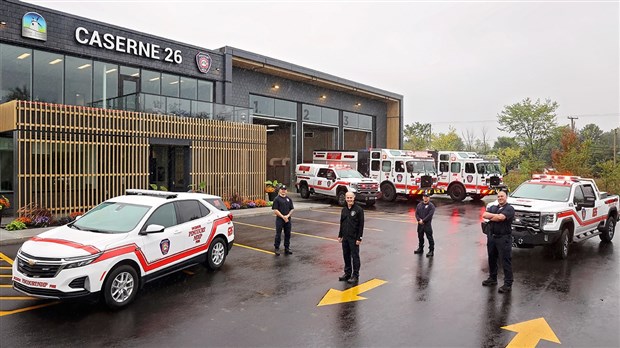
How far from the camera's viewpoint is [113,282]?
6527 mm

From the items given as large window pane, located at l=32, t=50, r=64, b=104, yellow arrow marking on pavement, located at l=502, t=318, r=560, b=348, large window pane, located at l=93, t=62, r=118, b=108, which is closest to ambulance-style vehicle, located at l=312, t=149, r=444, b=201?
large window pane, located at l=93, t=62, r=118, b=108

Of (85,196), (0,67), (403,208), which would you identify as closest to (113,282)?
(85,196)

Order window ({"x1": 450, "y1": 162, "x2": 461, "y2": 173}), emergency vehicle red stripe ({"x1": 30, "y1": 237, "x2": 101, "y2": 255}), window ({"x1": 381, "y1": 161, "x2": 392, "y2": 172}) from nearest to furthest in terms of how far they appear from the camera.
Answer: emergency vehicle red stripe ({"x1": 30, "y1": 237, "x2": 101, "y2": 255}), window ({"x1": 381, "y1": 161, "x2": 392, "y2": 172}), window ({"x1": 450, "y1": 162, "x2": 461, "y2": 173})

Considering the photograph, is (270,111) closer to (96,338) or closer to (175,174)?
(175,174)

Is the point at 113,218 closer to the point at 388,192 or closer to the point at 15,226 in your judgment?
the point at 15,226

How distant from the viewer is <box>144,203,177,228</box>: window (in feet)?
24.7

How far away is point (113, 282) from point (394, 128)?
117ft

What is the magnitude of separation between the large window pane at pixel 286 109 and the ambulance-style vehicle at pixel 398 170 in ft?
20.4

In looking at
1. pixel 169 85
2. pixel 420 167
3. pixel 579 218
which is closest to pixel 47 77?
pixel 169 85

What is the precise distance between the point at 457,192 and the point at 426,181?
2463 millimetres

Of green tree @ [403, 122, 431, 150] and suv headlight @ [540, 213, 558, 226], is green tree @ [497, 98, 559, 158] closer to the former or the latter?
green tree @ [403, 122, 431, 150]

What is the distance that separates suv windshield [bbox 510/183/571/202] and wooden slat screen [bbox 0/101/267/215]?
508 inches

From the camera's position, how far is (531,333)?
19.4 ft

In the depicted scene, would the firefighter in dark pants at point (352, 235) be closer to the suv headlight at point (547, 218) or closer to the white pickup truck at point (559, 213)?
the white pickup truck at point (559, 213)
